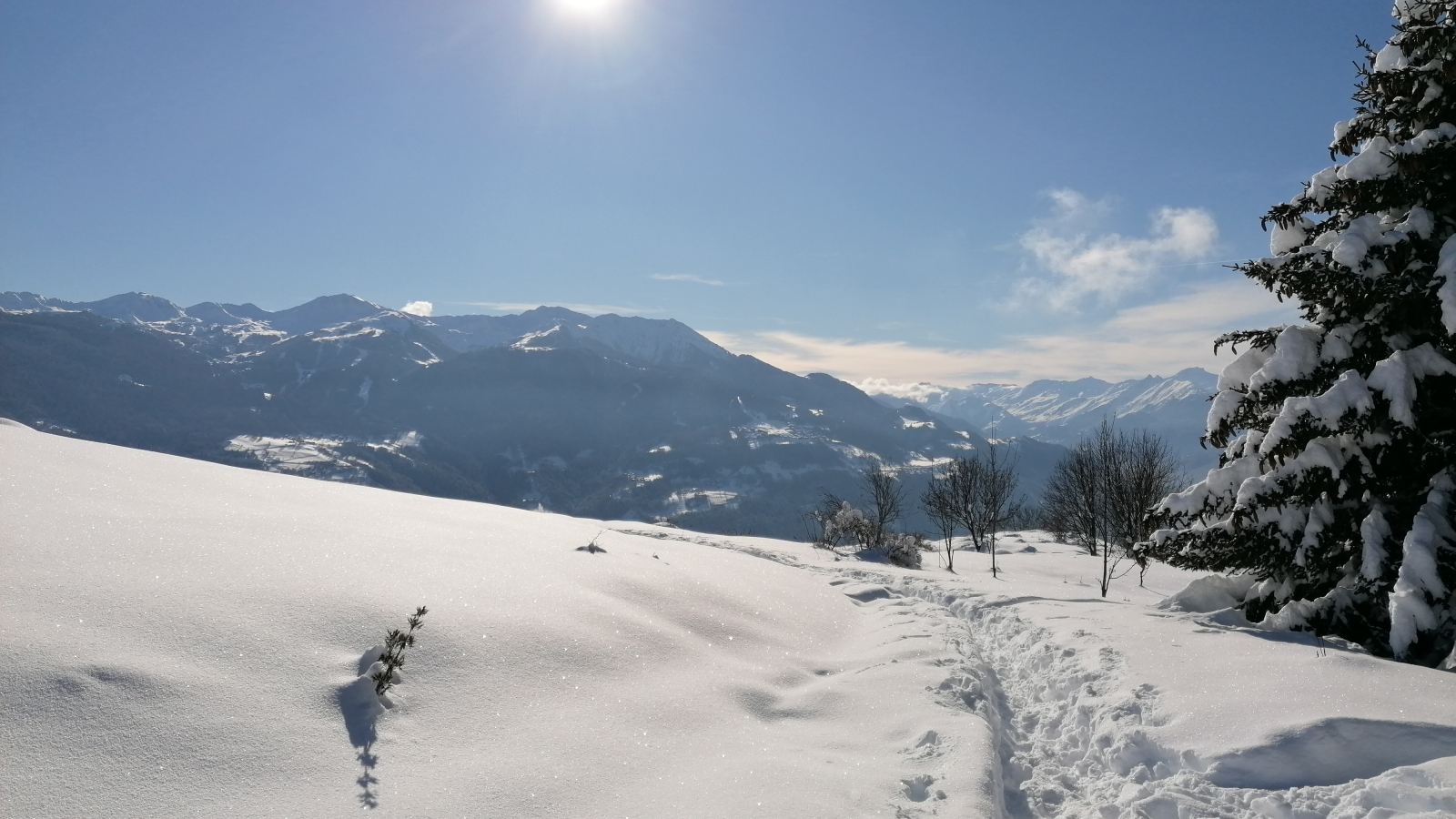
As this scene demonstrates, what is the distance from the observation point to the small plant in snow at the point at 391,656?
4.63 m

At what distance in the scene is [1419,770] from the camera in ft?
16.1

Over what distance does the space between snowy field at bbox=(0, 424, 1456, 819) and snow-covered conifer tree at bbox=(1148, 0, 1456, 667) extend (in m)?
0.98

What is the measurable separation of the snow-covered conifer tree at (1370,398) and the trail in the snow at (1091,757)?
2.93 meters

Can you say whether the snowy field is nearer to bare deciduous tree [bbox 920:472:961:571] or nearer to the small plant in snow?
the small plant in snow

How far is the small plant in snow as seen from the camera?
4633 millimetres

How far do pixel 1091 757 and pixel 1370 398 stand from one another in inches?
235

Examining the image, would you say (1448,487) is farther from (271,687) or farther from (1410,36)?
(271,687)

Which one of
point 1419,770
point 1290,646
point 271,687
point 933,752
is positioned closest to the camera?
point 271,687

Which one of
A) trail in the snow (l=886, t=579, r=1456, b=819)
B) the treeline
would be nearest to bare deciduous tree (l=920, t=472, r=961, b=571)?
the treeline

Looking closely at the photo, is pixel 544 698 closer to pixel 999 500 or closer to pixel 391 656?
pixel 391 656

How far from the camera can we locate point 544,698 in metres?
5.48

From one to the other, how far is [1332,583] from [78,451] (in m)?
18.7

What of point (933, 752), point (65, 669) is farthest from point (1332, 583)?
point (65, 669)

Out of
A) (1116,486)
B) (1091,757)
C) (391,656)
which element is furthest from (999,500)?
(391,656)
